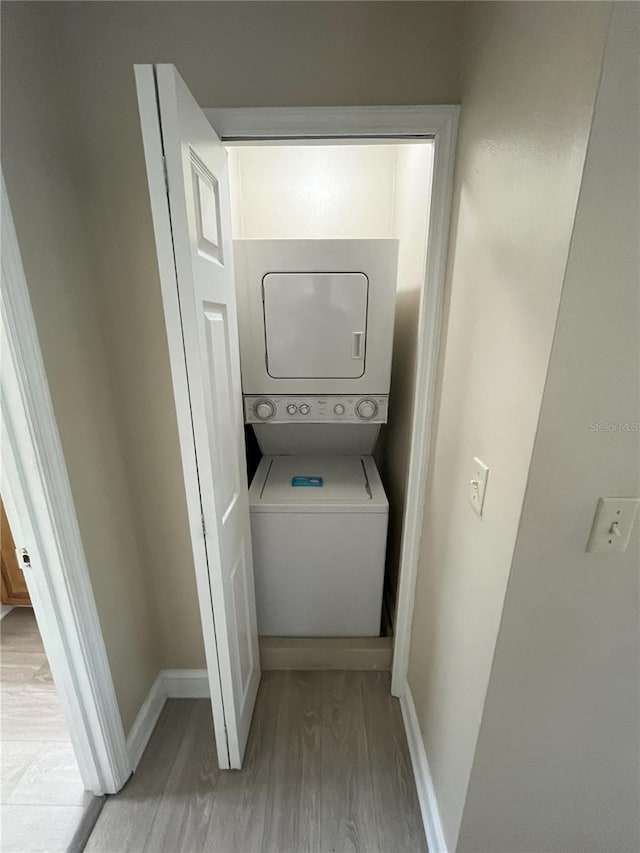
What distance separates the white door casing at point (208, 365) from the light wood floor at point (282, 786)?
12cm

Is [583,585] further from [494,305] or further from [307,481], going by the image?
[307,481]

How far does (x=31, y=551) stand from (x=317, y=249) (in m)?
1.38

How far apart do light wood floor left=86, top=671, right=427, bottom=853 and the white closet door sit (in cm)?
147

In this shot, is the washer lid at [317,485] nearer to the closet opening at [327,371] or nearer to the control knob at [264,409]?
the closet opening at [327,371]

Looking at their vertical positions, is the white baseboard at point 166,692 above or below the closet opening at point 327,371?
below

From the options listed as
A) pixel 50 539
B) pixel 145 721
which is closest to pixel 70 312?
pixel 50 539

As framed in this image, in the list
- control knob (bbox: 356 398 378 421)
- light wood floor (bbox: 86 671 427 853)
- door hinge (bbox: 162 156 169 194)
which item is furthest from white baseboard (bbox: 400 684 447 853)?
door hinge (bbox: 162 156 169 194)

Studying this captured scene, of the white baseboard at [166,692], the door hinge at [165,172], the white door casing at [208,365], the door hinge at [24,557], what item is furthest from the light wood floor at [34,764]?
the door hinge at [165,172]

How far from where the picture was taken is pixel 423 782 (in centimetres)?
125

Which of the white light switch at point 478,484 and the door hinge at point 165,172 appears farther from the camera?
the white light switch at point 478,484

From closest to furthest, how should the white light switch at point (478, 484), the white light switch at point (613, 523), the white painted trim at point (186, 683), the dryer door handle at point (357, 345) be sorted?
the white light switch at point (613, 523)
the white light switch at point (478, 484)
the dryer door handle at point (357, 345)
the white painted trim at point (186, 683)

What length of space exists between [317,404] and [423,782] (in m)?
1.42

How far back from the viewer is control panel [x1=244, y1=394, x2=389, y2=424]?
1.59 m

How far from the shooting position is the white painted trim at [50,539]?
865 mm
